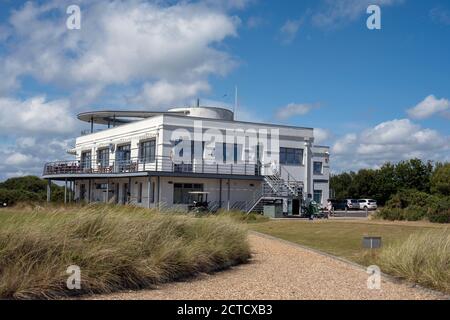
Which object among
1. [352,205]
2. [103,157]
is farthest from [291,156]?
[352,205]

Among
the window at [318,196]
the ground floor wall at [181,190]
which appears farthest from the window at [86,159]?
the window at [318,196]

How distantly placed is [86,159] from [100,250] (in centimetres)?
4702

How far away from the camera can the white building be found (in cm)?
4050

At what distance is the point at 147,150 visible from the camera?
43656 mm

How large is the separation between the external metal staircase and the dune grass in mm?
28576

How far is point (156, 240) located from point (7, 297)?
3422mm

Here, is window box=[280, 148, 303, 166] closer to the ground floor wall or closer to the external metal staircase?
the external metal staircase

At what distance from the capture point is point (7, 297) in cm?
774

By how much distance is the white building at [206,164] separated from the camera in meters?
40.5

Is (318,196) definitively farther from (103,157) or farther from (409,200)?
(103,157)

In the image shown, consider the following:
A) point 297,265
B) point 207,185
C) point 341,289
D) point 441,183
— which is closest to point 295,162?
point 207,185

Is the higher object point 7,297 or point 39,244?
point 39,244

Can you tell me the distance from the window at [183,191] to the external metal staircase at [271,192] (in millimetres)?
4129
